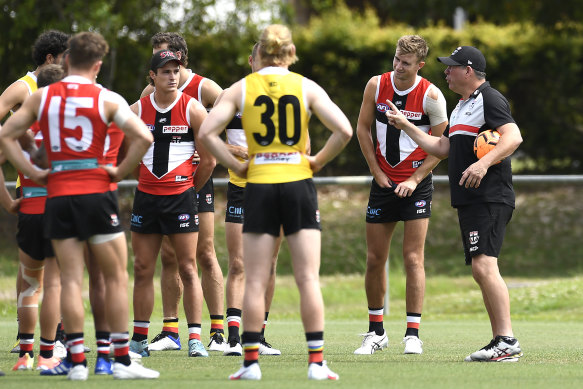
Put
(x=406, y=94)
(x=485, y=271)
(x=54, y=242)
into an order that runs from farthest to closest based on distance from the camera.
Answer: (x=406, y=94) → (x=485, y=271) → (x=54, y=242)

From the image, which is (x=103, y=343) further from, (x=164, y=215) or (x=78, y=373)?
(x=164, y=215)

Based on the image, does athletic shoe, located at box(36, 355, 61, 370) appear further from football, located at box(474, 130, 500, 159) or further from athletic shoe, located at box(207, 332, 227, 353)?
football, located at box(474, 130, 500, 159)

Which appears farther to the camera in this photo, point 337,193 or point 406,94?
point 337,193

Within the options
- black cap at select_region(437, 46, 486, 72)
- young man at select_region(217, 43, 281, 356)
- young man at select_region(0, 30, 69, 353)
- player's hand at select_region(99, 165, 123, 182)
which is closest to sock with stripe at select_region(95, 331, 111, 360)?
player's hand at select_region(99, 165, 123, 182)

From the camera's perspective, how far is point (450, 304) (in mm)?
13586

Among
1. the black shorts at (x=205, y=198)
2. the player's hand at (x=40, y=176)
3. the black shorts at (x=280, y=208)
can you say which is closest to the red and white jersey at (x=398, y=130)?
the black shorts at (x=205, y=198)

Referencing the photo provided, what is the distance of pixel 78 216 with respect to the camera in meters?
6.29

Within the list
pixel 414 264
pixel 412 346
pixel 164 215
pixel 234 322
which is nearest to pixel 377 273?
pixel 414 264

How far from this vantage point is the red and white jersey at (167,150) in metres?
7.91

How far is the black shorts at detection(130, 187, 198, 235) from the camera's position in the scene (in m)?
7.85

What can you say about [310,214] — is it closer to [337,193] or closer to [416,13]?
[337,193]

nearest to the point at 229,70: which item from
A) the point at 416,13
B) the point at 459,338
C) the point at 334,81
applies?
the point at 334,81

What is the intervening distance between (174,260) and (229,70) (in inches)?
476

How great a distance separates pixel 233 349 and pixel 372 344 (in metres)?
1.20
